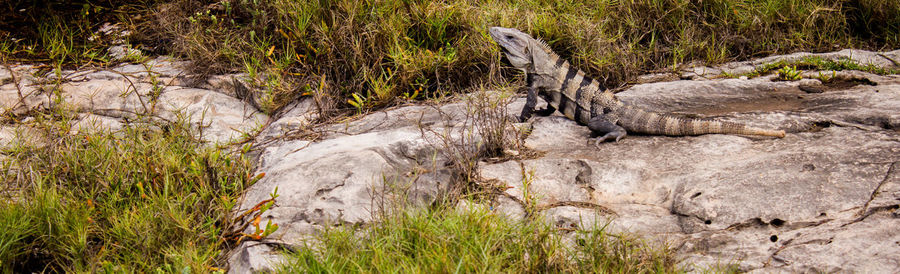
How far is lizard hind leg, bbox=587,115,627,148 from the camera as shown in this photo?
15.4ft

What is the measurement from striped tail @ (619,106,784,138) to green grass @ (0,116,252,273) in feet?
9.56

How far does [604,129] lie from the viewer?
4797 millimetres

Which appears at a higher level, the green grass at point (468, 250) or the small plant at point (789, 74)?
the green grass at point (468, 250)

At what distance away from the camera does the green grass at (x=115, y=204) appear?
3.38m

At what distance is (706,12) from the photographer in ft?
21.2

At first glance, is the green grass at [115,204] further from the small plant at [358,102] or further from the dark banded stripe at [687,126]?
the dark banded stripe at [687,126]

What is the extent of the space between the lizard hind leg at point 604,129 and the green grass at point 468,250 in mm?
1568

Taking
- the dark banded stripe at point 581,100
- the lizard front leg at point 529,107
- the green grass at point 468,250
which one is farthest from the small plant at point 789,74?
the green grass at point 468,250

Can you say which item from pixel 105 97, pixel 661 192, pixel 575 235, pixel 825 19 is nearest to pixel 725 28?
pixel 825 19

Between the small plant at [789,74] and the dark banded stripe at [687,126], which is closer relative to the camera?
the dark banded stripe at [687,126]

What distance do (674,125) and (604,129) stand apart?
0.53 metres

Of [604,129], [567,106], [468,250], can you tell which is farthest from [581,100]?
[468,250]

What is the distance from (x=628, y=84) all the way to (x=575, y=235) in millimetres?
3022

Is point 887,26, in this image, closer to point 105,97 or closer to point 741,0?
point 741,0
